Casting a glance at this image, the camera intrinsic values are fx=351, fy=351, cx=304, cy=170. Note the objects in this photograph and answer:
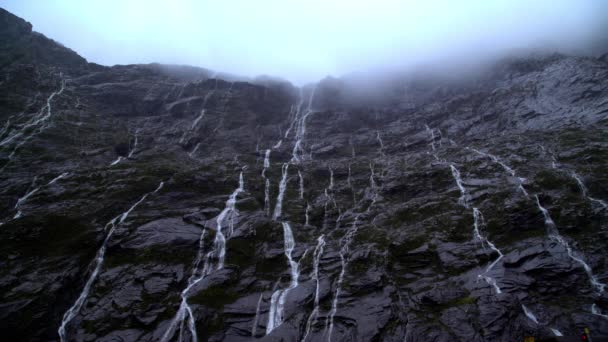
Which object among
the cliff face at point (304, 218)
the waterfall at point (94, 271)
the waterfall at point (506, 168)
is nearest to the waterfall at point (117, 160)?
the cliff face at point (304, 218)

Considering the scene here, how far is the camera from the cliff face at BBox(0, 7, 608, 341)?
2992 centimetres

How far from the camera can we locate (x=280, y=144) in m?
84.2

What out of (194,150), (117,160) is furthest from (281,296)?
(194,150)

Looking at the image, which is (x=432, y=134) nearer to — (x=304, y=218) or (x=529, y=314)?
(x=304, y=218)

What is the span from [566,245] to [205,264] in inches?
1437

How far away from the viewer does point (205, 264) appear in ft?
126

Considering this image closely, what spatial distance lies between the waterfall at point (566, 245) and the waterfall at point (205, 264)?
110 ft

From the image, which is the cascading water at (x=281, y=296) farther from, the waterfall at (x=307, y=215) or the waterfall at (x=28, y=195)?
the waterfall at (x=28, y=195)

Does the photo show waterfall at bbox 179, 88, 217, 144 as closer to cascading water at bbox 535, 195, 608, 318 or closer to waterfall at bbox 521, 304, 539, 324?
cascading water at bbox 535, 195, 608, 318

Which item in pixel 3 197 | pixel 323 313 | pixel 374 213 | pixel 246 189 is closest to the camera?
pixel 323 313

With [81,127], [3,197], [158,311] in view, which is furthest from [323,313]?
[81,127]

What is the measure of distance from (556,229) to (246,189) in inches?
1623

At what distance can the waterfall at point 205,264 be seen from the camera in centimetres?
3008

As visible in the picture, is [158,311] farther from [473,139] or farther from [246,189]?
[473,139]
